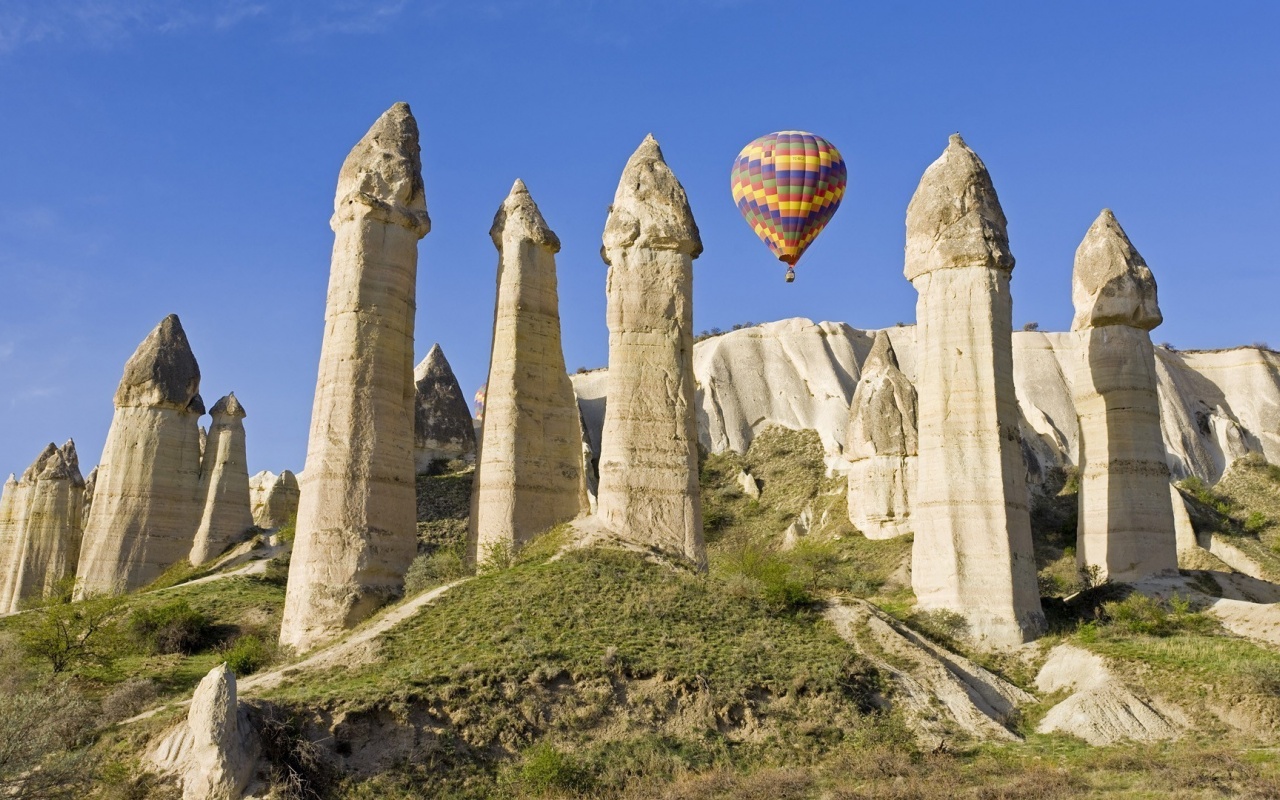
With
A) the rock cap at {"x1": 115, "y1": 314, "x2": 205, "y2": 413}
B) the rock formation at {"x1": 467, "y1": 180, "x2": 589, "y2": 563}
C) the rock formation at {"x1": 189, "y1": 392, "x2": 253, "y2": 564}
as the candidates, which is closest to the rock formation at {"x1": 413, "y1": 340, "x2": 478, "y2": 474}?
the rock formation at {"x1": 189, "y1": 392, "x2": 253, "y2": 564}

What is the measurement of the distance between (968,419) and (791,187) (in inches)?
439

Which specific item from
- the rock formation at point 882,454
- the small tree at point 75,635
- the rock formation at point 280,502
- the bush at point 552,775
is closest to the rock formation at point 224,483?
the rock formation at point 280,502

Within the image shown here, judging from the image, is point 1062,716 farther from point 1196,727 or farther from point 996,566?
point 996,566

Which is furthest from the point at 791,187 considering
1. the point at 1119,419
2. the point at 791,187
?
the point at 1119,419

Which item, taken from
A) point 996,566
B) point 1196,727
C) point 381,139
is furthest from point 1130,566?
point 381,139

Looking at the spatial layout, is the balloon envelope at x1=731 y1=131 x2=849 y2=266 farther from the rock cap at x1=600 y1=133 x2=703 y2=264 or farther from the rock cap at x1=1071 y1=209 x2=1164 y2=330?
the rock cap at x1=600 y1=133 x2=703 y2=264

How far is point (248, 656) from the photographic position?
797 inches

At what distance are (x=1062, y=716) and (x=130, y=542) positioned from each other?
68.0ft

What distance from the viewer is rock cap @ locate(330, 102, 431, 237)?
23.6 m

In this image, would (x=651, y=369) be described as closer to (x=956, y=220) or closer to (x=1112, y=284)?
(x=956, y=220)

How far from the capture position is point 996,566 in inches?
854

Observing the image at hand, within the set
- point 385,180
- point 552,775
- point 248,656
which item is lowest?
point 552,775

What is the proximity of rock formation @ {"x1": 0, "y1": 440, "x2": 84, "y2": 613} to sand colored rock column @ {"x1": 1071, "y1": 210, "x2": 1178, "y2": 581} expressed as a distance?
2434 centimetres

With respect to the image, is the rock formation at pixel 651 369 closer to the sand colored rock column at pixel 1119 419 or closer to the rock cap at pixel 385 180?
the rock cap at pixel 385 180
